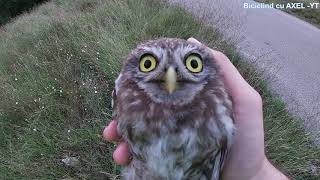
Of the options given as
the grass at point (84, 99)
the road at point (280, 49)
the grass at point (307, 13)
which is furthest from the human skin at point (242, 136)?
the grass at point (307, 13)

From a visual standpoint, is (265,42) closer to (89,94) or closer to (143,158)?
(89,94)

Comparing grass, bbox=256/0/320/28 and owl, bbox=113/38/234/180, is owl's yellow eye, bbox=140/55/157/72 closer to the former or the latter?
owl, bbox=113/38/234/180

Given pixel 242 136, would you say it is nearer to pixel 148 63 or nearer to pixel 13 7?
pixel 148 63

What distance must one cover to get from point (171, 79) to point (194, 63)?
14 centimetres

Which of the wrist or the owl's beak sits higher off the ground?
the owl's beak

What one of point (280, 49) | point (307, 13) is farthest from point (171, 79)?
point (307, 13)

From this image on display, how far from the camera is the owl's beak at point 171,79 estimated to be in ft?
5.87

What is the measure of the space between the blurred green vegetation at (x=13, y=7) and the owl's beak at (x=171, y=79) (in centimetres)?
2207

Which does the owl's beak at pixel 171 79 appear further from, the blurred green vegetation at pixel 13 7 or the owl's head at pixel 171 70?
the blurred green vegetation at pixel 13 7

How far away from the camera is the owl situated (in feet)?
6.13

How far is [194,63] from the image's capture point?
1872 mm

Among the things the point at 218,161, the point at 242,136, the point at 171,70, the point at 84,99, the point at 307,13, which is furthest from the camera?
the point at 307,13

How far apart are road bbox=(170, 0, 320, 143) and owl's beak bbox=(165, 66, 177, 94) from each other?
290cm

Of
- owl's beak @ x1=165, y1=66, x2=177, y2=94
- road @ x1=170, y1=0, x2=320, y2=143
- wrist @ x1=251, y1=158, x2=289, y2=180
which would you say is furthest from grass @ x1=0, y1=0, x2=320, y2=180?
owl's beak @ x1=165, y1=66, x2=177, y2=94
